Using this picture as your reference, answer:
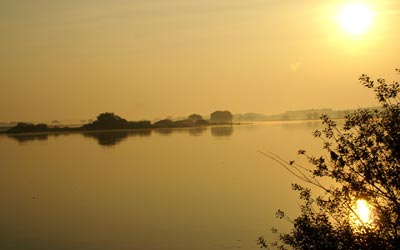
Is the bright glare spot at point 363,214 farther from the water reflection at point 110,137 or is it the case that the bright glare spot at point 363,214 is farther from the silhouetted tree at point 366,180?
the water reflection at point 110,137

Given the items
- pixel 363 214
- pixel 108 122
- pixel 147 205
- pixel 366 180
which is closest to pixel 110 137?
pixel 108 122

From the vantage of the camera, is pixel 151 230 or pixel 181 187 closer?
pixel 151 230

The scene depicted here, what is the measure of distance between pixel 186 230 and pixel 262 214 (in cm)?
327

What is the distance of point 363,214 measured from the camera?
948cm

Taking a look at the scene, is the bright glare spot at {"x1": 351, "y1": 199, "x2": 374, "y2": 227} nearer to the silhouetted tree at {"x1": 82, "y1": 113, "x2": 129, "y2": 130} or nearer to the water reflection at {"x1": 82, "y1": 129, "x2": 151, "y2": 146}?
the water reflection at {"x1": 82, "y1": 129, "x2": 151, "y2": 146}

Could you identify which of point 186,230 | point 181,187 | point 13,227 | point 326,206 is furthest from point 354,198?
point 181,187

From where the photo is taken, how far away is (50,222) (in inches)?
840

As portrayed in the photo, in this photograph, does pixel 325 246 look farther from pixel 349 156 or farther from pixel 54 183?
pixel 54 183

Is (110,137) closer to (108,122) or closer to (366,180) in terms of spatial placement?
(108,122)

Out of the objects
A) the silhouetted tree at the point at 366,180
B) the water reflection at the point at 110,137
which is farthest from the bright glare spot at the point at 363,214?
the water reflection at the point at 110,137

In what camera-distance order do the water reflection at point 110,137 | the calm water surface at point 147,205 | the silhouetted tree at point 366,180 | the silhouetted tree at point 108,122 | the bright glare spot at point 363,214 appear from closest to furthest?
the silhouetted tree at point 366,180 < the bright glare spot at point 363,214 < the calm water surface at point 147,205 < the water reflection at point 110,137 < the silhouetted tree at point 108,122

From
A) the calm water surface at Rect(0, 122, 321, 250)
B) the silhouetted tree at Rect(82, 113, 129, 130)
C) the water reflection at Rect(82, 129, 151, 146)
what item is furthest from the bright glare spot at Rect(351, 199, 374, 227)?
the silhouetted tree at Rect(82, 113, 129, 130)

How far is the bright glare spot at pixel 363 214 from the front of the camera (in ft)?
26.9

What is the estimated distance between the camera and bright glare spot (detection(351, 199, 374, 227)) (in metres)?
8.19
